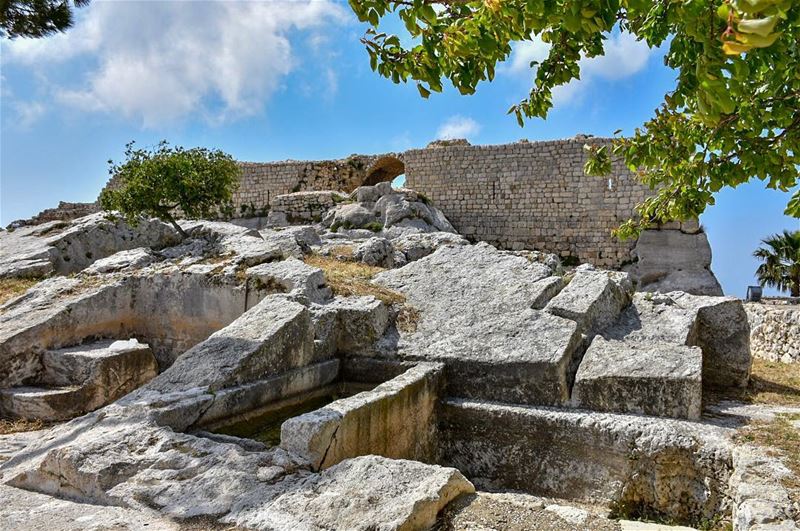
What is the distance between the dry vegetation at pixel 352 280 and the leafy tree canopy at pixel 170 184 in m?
3.12

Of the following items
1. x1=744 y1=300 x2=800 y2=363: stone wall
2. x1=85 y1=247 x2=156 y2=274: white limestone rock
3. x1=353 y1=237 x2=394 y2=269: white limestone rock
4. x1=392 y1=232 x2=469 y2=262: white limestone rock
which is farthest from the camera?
x1=392 y1=232 x2=469 y2=262: white limestone rock

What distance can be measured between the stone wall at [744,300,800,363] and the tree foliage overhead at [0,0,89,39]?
13.9 metres

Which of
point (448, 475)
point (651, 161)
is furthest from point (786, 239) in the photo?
point (448, 475)

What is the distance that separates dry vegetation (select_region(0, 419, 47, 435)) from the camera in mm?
4991

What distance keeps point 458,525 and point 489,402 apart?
6.45ft

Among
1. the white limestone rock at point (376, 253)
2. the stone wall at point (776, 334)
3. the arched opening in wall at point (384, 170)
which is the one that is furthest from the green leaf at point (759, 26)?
the arched opening in wall at point (384, 170)

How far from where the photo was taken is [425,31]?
3.39 meters

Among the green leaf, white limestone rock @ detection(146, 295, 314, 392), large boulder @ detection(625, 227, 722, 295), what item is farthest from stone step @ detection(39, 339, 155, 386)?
large boulder @ detection(625, 227, 722, 295)

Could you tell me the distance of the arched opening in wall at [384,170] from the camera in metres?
23.1

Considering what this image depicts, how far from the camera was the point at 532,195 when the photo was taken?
19094 millimetres

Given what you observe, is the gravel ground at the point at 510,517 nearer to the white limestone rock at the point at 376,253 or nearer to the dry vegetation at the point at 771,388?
the dry vegetation at the point at 771,388

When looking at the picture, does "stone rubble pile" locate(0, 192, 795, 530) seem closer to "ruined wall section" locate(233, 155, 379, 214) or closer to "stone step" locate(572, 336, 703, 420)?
"stone step" locate(572, 336, 703, 420)

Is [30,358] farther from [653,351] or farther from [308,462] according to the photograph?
[653,351]

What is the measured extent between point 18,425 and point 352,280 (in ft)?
11.6
